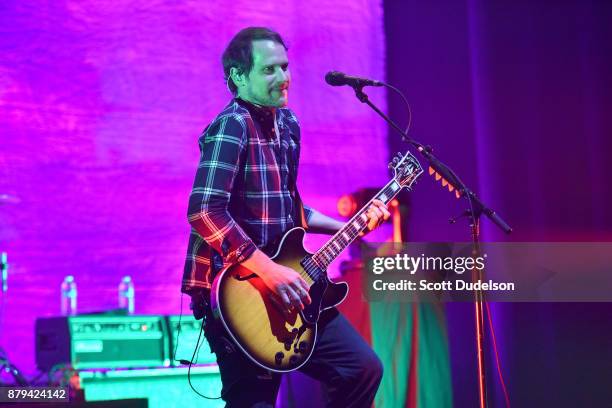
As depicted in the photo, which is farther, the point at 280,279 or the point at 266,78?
the point at 266,78

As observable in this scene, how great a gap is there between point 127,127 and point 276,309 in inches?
84.7

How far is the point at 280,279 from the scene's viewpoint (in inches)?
104

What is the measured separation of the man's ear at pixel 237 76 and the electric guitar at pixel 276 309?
1.94ft

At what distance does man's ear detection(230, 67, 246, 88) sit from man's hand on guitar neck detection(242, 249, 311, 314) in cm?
66

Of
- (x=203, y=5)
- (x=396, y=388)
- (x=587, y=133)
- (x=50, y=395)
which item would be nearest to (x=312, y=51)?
(x=203, y=5)

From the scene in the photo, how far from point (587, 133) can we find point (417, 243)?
1071 millimetres

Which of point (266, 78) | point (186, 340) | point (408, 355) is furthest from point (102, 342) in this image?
point (266, 78)

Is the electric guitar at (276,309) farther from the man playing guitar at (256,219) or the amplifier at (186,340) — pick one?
the amplifier at (186,340)

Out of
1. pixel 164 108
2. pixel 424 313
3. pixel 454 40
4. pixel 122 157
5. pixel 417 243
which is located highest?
pixel 454 40

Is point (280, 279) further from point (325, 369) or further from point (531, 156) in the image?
point (531, 156)

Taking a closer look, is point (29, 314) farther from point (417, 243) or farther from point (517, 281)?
point (517, 281)

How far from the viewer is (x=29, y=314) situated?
4.26 m

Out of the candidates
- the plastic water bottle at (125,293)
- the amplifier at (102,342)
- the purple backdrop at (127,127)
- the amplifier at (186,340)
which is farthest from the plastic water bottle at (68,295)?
the amplifier at (186,340)

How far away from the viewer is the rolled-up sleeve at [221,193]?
104 inches
